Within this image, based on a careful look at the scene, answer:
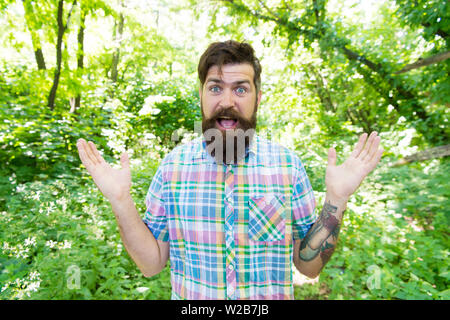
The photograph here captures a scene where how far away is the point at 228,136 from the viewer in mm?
1344

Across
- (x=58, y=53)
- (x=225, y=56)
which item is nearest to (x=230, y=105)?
(x=225, y=56)

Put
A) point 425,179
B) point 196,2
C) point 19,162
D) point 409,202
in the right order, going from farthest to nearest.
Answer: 1. point 196,2
2. point 19,162
3. point 425,179
4. point 409,202

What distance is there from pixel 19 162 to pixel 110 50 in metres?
6.26

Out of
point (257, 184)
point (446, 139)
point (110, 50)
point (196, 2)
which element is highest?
point (110, 50)

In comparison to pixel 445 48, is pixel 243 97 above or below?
below

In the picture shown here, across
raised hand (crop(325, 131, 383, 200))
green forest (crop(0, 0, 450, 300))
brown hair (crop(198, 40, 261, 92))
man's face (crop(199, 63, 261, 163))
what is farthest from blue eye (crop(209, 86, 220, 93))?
green forest (crop(0, 0, 450, 300))

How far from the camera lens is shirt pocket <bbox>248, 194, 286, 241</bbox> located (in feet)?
4.03

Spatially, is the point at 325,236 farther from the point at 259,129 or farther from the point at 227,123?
the point at 259,129

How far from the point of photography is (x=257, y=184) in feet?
4.33

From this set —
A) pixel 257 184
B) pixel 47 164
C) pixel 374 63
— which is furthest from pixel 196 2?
pixel 257 184

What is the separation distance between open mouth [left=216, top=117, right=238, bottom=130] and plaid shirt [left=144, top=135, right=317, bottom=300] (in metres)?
0.19

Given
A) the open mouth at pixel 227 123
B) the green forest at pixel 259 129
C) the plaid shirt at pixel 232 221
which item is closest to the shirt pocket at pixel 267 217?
the plaid shirt at pixel 232 221

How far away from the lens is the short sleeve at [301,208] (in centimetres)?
127
